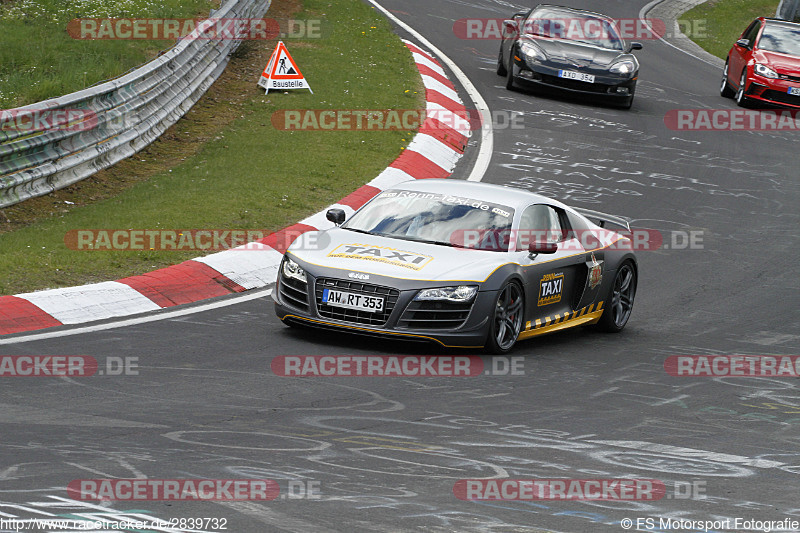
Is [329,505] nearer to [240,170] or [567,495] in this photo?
[567,495]

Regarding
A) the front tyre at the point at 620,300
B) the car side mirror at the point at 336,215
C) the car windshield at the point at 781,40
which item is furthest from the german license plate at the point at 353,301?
the car windshield at the point at 781,40

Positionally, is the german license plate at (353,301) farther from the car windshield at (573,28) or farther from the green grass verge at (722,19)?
the green grass verge at (722,19)

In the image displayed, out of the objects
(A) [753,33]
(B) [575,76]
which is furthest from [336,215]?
(A) [753,33]

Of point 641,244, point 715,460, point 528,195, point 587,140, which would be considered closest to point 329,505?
point 715,460

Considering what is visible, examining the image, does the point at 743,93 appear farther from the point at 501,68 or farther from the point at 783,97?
the point at 501,68

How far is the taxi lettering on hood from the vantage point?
356 inches

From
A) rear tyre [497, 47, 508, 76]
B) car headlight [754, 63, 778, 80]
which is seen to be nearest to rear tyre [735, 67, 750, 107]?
car headlight [754, 63, 778, 80]

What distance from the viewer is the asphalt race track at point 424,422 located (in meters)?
5.55

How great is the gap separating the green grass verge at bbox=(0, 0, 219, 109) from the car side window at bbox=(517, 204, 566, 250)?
257 inches

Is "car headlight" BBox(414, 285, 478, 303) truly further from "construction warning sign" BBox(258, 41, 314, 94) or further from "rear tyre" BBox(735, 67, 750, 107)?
"rear tyre" BBox(735, 67, 750, 107)

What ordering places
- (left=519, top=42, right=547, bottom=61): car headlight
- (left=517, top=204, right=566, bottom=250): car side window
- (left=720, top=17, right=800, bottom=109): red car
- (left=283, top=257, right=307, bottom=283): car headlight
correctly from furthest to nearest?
(left=720, top=17, right=800, bottom=109): red car, (left=519, top=42, right=547, bottom=61): car headlight, (left=517, top=204, right=566, bottom=250): car side window, (left=283, top=257, right=307, bottom=283): car headlight

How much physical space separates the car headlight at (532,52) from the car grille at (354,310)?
40.7ft

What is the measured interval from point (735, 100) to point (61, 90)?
1366cm

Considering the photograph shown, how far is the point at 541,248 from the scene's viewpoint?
31.7ft
